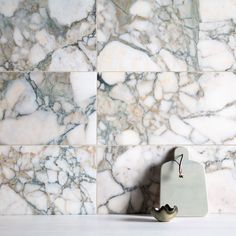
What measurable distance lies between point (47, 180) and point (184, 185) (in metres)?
0.47

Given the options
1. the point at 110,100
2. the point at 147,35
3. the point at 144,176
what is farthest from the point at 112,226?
the point at 147,35

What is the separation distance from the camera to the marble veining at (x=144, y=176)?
4.41 ft

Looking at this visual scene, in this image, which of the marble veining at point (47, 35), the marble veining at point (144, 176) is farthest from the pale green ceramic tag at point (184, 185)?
the marble veining at point (47, 35)

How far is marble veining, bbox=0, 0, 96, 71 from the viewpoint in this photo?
138 cm

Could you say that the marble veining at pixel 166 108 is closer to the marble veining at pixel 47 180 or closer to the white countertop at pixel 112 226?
the marble veining at pixel 47 180

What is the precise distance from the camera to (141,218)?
1261mm

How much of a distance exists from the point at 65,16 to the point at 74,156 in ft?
1.66

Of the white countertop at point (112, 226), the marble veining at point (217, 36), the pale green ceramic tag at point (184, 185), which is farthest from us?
the marble veining at point (217, 36)

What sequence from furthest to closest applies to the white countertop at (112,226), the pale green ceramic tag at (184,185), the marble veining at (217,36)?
the marble veining at (217,36) → the pale green ceramic tag at (184,185) → the white countertop at (112,226)

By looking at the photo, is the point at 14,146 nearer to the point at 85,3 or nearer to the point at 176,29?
the point at 85,3

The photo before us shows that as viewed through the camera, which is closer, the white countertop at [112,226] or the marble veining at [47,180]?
the white countertop at [112,226]

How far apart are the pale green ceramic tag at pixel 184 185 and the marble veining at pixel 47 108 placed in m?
0.29

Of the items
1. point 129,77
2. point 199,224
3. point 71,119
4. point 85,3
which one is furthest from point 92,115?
point 199,224

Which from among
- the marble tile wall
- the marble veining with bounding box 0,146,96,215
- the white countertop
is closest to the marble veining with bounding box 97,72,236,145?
the marble tile wall
